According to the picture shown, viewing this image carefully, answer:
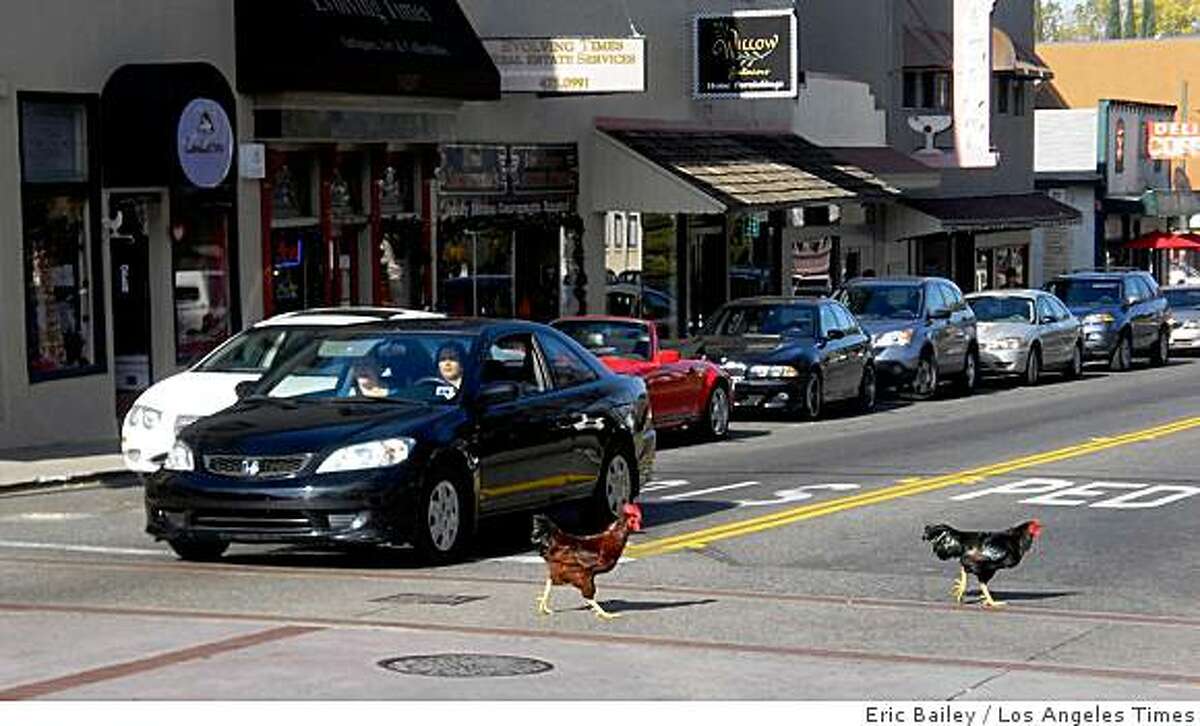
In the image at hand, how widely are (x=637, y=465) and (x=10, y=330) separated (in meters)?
9.08

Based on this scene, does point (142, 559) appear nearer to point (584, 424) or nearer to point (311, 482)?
point (311, 482)

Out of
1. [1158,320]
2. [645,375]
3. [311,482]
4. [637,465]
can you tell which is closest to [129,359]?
[645,375]

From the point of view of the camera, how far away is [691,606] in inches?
524

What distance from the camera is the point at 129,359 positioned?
87.7ft

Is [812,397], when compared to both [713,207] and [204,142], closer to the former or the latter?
[713,207]

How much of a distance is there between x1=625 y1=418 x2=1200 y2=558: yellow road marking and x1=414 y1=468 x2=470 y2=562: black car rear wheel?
4.12 ft

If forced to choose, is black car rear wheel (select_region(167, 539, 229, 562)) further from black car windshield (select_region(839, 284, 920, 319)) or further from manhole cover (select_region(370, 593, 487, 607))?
black car windshield (select_region(839, 284, 920, 319))

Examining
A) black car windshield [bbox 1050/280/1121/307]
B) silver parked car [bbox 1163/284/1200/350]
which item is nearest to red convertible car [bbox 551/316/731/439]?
black car windshield [bbox 1050/280/1121/307]

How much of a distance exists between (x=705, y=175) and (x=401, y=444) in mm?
23655

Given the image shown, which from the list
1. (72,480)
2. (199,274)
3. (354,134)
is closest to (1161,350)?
(354,134)

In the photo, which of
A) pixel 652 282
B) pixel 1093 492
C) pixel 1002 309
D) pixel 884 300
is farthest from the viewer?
pixel 652 282

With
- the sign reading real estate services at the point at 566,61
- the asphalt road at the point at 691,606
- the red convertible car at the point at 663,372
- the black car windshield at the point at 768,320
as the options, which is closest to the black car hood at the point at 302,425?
the asphalt road at the point at 691,606

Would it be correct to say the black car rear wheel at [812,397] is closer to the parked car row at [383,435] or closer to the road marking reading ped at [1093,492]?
the road marking reading ped at [1093,492]

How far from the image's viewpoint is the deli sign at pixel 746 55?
125 feet
